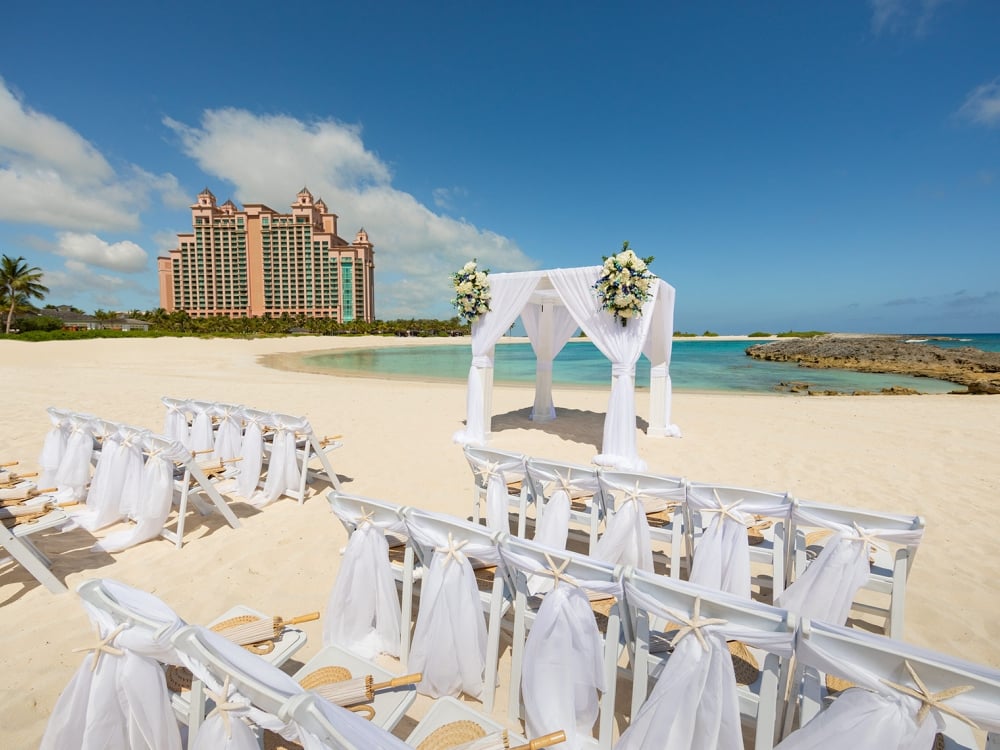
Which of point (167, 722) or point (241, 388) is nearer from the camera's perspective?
point (167, 722)

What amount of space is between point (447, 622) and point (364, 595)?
603mm

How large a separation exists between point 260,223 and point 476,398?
91.5 metres

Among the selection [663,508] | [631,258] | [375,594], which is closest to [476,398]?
[631,258]

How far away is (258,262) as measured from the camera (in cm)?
8269

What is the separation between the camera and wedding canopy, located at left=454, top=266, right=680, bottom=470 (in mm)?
6902

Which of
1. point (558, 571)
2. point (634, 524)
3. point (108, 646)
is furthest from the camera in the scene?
point (634, 524)

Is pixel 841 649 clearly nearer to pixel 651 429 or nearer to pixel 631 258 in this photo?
pixel 631 258

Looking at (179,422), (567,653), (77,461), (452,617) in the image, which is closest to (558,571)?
(567,653)

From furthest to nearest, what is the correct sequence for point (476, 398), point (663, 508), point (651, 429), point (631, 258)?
point (651, 429)
point (476, 398)
point (631, 258)
point (663, 508)

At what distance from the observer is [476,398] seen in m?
8.13

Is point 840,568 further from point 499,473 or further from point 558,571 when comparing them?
point 499,473

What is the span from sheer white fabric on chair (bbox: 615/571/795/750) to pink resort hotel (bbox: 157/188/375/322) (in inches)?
3492

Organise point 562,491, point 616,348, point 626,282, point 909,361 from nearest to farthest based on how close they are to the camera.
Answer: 1. point 562,491
2. point 626,282
3. point 616,348
4. point 909,361

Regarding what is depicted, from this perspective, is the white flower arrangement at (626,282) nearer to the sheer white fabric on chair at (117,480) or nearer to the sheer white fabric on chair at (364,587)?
the sheer white fabric on chair at (364,587)
